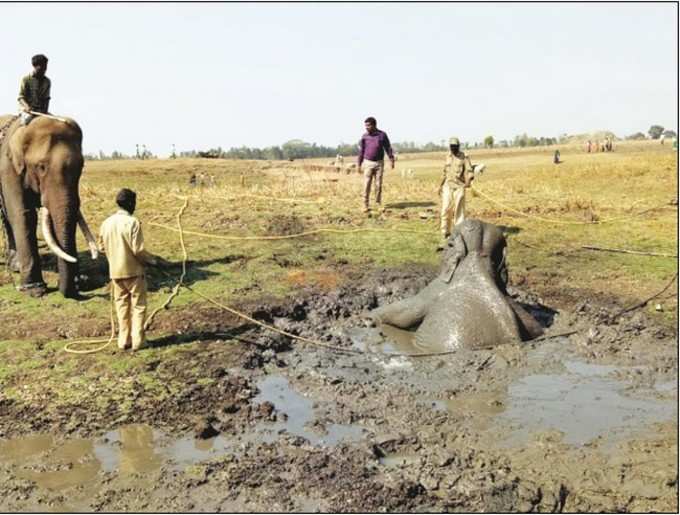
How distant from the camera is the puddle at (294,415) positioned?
19.5ft

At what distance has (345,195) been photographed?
1802 cm

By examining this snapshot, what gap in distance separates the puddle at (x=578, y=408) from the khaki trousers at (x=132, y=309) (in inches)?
147

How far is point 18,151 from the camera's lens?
9.89m

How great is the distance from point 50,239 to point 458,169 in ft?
21.1

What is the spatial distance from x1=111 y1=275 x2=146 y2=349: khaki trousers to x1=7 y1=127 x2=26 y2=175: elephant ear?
3.23m

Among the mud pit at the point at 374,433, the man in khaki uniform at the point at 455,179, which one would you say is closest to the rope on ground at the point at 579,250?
the man in khaki uniform at the point at 455,179

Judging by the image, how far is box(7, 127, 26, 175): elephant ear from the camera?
984cm

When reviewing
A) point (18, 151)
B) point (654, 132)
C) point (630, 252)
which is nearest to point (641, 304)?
point (630, 252)

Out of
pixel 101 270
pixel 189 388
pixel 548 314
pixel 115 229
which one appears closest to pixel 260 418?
pixel 189 388

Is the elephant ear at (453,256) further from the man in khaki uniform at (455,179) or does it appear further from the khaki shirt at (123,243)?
the man in khaki uniform at (455,179)

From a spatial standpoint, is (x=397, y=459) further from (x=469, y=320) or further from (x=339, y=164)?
(x=339, y=164)

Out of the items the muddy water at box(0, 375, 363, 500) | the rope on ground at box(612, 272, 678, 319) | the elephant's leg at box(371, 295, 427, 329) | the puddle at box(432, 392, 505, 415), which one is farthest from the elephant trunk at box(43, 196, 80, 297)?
the rope on ground at box(612, 272, 678, 319)

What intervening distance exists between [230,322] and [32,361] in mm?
2249

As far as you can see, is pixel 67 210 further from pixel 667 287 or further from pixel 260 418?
pixel 667 287
